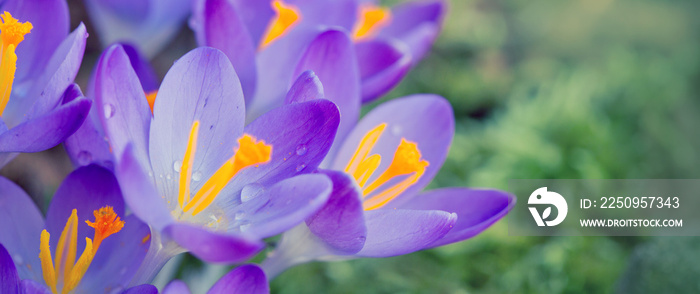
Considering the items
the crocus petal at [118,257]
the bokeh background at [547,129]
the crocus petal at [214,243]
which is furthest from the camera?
the bokeh background at [547,129]

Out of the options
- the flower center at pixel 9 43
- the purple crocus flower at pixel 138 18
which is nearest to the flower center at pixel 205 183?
the flower center at pixel 9 43

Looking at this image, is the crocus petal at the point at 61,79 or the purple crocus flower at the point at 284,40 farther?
the purple crocus flower at the point at 284,40

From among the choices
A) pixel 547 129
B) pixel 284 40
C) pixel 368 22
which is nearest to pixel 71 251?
pixel 284 40

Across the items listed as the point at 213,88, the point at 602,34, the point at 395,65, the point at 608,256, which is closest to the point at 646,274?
the point at 608,256

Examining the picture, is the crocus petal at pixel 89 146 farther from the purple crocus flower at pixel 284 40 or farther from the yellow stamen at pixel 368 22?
the yellow stamen at pixel 368 22

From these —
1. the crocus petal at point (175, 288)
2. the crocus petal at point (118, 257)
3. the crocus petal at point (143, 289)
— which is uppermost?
the crocus petal at point (175, 288)

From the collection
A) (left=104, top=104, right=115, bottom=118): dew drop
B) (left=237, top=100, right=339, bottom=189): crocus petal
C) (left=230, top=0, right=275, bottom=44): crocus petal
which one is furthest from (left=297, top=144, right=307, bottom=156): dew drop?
(left=230, top=0, right=275, bottom=44): crocus petal

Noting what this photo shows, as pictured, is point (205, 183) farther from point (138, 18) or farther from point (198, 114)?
point (138, 18)
